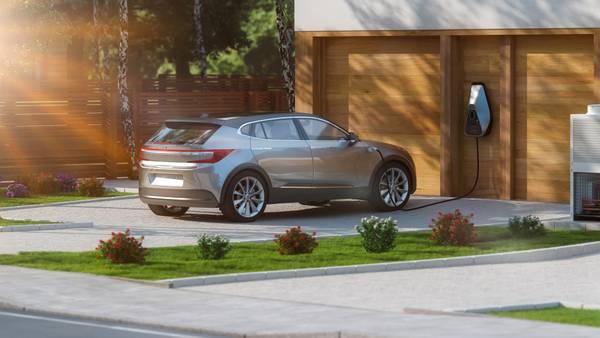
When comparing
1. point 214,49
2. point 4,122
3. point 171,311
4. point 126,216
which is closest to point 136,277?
point 171,311

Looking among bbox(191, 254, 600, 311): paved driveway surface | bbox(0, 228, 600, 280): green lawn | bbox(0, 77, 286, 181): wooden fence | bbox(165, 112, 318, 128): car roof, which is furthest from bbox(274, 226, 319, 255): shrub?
bbox(0, 77, 286, 181): wooden fence

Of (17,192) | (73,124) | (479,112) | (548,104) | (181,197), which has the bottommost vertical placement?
(17,192)

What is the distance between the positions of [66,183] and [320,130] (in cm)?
597

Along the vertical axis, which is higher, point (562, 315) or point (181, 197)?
point (181, 197)

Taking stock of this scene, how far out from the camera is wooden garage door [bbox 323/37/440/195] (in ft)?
86.5

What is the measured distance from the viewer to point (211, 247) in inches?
675

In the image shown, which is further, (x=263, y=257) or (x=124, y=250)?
(x=263, y=257)

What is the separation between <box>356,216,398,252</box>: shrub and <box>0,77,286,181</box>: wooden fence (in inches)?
529

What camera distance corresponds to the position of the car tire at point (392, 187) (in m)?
23.4

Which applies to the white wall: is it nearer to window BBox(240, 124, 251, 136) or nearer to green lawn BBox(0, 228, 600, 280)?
window BBox(240, 124, 251, 136)

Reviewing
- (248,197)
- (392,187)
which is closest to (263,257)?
(248,197)

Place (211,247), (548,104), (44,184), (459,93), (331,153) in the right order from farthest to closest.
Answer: (44,184), (459,93), (548,104), (331,153), (211,247)

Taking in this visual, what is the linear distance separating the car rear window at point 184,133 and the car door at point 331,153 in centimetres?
158

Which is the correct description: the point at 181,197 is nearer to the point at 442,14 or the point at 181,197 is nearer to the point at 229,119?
the point at 229,119
